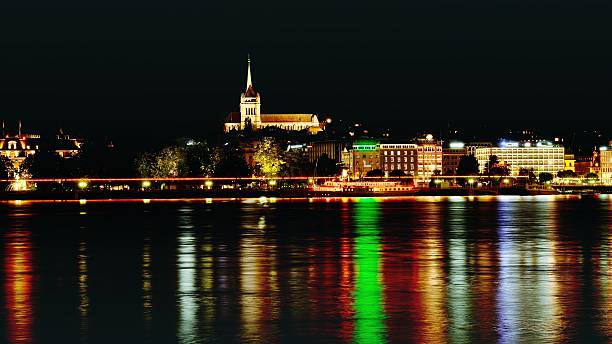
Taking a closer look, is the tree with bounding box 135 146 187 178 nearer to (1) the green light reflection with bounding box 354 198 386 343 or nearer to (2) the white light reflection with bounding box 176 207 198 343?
(2) the white light reflection with bounding box 176 207 198 343

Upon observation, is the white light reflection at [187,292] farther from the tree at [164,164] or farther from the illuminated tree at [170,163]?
the tree at [164,164]

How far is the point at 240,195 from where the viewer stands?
479 feet

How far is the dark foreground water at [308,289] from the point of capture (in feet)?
59.6

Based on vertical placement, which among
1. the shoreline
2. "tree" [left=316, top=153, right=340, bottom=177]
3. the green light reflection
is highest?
"tree" [left=316, top=153, right=340, bottom=177]

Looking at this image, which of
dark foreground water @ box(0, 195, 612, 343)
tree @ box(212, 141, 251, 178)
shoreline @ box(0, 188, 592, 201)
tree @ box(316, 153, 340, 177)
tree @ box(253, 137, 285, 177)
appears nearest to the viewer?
dark foreground water @ box(0, 195, 612, 343)

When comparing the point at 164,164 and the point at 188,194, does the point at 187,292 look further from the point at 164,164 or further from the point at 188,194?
the point at 164,164

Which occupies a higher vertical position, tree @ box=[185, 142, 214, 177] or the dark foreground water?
tree @ box=[185, 142, 214, 177]

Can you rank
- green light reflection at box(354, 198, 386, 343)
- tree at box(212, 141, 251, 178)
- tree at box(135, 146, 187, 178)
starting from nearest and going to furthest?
green light reflection at box(354, 198, 386, 343)
tree at box(135, 146, 187, 178)
tree at box(212, 141, 251, 178)

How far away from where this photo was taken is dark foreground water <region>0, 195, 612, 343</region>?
59.6ft

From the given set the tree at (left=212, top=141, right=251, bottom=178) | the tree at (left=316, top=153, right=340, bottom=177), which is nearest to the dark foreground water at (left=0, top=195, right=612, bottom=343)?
the tree at (left=212, top=141, right=251, bottom=178)

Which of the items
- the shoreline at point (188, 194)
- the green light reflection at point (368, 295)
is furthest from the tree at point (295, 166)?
the green light reflection at point (368, 295)

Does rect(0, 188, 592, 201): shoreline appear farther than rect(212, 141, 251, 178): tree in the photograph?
No

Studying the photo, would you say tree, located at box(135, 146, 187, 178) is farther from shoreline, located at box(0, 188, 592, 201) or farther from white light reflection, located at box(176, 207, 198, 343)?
white light reflection, located at box(176, 207, 198, 343)

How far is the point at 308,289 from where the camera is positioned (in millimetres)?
23719
